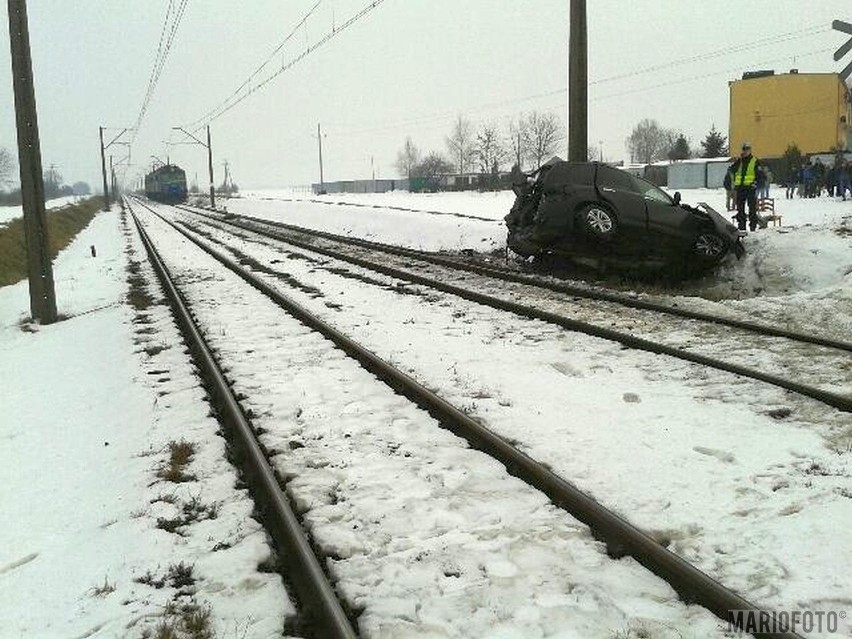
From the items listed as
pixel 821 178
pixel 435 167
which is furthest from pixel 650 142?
pixel 821 178

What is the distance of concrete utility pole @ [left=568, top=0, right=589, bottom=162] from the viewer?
46.0 ft

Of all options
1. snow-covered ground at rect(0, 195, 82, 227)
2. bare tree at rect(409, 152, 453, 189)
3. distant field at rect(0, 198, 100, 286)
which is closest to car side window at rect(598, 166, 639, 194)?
distant field at rect(0, 198, 100, 286)

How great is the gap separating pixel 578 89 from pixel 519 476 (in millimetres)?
12003

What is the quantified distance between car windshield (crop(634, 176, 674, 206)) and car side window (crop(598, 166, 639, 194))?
111 mm

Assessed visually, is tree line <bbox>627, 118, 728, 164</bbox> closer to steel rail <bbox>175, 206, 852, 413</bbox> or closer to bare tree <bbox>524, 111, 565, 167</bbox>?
bare tree <bbox>524, 111, 565, 167</bbox>

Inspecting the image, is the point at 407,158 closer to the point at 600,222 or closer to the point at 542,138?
the point at 542,138

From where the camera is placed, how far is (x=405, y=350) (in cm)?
709

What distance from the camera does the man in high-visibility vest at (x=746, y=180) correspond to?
516 inches

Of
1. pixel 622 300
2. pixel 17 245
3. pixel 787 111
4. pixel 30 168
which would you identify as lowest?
pixel 622 300

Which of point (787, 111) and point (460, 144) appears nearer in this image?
point (787, 111)

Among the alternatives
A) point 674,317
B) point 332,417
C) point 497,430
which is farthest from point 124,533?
→ point 674,317

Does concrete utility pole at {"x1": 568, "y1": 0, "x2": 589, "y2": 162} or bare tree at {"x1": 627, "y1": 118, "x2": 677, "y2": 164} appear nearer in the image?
concrete utility pole at {"x1": 568, "y1": 0, "x2": 589, "y2": 162}

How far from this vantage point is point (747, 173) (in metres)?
13.2

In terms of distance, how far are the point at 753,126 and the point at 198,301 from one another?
188ft
